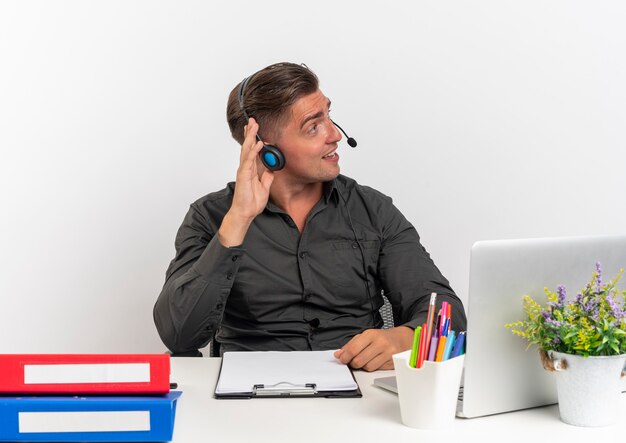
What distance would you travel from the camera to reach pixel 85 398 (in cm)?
122

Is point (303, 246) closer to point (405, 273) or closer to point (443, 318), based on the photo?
point (405, 273)

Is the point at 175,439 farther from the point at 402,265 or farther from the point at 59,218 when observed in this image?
the point at 59,218

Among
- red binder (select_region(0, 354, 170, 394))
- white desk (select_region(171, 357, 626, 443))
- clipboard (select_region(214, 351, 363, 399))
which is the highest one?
red binder (select_region(0, 354, 170, 394))

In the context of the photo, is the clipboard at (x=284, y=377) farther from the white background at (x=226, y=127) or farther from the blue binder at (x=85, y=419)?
the white background at (x=226, y=127)

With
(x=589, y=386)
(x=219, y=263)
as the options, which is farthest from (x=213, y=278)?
(x=589, y=386)

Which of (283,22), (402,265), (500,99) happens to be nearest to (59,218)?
(283,22)

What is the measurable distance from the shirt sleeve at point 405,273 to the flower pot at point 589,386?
85cm

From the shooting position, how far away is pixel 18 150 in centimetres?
291

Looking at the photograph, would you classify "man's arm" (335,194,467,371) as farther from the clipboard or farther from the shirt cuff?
the shirt cuff

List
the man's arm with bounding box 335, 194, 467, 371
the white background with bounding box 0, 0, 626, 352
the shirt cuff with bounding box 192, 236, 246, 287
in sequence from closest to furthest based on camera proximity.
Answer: the shirt cuff with bounding box 192, 236, 246, 287 → the man's arm with bounding box 335, 194, 467, 371 → the white background with bounding box 0, 0, 626, 352

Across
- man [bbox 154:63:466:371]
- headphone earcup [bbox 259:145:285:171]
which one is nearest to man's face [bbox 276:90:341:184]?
man [bbox 154:63:466:371]

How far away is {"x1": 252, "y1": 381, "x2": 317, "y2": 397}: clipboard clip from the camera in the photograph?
1.53 metres

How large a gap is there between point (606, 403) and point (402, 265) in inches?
42.2

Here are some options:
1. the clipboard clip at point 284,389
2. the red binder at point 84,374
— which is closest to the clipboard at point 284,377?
→ the clipboard clip at point 284,389
